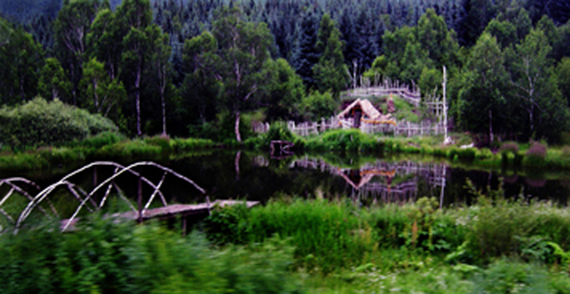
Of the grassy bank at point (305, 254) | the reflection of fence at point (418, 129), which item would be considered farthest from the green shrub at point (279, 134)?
the grassy bank at point (305, 254)

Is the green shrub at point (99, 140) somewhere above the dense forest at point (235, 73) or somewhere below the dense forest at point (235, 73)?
below

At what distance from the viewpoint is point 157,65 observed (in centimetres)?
3659

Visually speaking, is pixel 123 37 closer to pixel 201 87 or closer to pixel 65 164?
pixel 201 87

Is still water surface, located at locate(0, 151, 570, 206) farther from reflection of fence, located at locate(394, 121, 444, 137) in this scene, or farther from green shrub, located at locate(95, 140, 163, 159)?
reflection of fence, located at locate(394, 121, 444, 137)

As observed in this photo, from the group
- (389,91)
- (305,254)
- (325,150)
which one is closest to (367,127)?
(325,150)

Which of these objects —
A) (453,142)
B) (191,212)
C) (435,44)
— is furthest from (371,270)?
(435,44)

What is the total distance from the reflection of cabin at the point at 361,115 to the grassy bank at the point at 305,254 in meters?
27.3

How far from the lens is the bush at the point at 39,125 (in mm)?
19797

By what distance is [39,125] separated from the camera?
67.2 ft

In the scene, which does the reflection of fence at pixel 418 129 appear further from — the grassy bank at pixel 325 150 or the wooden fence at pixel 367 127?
the grassy bank at pixel 325 150

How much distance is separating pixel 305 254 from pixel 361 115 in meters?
33.2

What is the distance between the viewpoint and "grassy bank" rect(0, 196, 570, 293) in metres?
3.03

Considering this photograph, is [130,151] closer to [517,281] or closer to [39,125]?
[39,125]

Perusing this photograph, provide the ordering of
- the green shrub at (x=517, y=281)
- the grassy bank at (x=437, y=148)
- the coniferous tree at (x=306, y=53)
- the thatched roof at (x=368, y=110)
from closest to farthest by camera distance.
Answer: the green shrub at (x=517, y=281) → the grassy bank at (x=437, y=148) → the thatched roof at (x=368, y=110) → the coniferous tree at (x=306, y=53)
